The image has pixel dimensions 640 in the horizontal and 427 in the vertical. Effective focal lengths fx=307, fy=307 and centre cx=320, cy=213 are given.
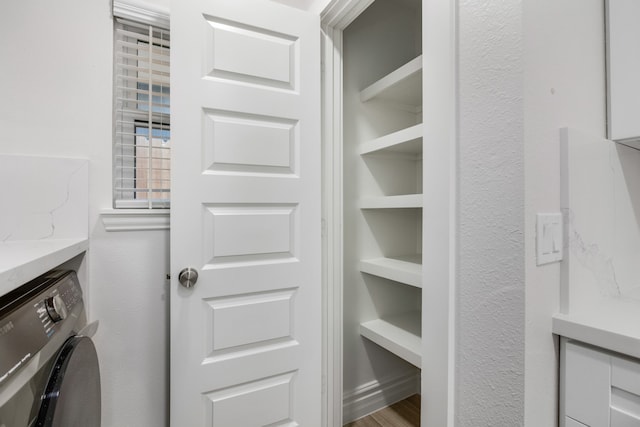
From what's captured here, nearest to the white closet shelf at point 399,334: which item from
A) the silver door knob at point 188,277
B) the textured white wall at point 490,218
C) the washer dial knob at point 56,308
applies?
the textured white wall at point 490,218

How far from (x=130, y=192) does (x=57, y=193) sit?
218 mm

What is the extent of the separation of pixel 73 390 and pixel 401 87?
66.9 inches

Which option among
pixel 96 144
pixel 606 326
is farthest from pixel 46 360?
pixel 606 326

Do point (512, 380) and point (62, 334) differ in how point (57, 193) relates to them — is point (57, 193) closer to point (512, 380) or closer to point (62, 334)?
point (62, 334)

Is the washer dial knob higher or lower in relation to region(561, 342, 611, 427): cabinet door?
higher

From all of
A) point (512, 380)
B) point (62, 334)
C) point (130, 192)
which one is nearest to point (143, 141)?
point (130, 192)

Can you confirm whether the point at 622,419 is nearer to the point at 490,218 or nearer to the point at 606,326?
the point at 606,326

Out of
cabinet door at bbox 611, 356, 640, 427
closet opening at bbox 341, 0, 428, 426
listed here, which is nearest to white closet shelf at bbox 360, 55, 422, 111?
closet opening at bbox 341, 0, 428, 426

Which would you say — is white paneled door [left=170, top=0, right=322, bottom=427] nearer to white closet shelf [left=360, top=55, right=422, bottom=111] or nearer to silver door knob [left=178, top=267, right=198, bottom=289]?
silver door knob [left=178, top=267, right=198, bottom=289]

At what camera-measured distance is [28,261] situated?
2.06 feet

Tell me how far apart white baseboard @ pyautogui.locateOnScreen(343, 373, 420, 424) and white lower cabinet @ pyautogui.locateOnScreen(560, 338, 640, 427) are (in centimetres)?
120

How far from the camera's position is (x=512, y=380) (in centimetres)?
65

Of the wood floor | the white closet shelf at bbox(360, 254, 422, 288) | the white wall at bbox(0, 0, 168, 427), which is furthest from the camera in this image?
the wood floor

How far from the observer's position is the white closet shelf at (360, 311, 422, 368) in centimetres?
139
